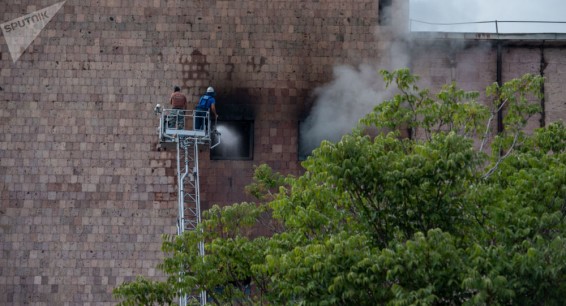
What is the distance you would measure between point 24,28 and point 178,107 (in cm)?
524

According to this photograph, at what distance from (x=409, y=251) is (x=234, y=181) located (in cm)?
1283

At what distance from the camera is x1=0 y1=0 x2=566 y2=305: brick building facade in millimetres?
29078

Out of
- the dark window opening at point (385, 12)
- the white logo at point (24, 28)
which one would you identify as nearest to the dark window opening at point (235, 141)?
the dark window opening at point (385, 12)

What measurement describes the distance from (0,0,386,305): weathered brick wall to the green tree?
7.63 meters

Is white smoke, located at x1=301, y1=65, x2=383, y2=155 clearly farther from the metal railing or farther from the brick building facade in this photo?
the metal railing

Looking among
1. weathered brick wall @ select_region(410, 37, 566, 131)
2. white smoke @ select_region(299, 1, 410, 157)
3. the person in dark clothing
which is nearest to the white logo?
the person in dark clothing

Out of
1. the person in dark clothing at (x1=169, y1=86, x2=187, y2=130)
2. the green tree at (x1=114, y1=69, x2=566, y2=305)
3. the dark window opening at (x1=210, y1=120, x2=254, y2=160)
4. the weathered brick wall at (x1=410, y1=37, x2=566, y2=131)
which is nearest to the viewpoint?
the green tree at (x1=114, y1=69, x2=566, y2=305)

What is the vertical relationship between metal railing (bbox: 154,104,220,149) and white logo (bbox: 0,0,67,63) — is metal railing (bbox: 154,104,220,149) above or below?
below

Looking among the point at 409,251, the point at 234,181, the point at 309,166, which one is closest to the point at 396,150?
the point at 309,166

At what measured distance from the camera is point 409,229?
19.1m

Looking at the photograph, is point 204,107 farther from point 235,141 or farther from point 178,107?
point 235,141

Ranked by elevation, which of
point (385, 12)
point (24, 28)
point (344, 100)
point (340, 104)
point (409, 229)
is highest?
point (385, 12)

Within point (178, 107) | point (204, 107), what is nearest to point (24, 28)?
point (178, 107)

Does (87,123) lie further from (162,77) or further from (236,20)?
(236,20)
